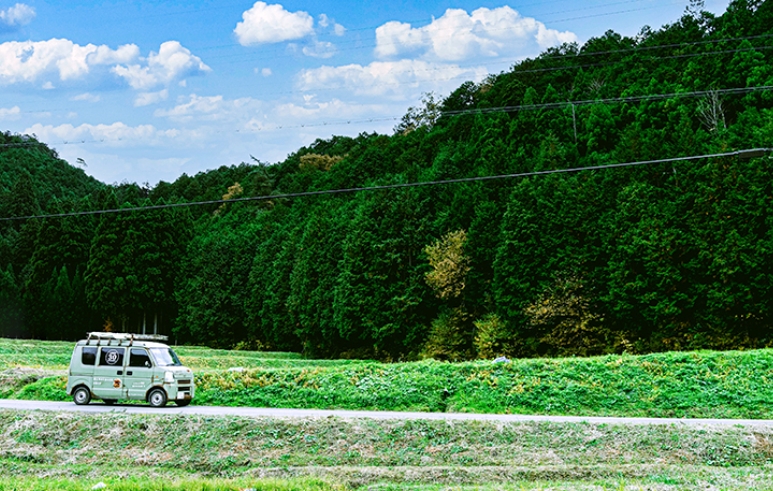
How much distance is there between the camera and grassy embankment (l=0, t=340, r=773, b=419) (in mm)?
20156

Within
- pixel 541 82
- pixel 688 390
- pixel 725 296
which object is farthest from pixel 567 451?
pixel 541 82

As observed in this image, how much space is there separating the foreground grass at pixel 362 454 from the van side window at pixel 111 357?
2.86m

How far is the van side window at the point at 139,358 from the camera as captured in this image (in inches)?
821

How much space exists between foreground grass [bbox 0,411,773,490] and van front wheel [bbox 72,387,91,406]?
2.74m

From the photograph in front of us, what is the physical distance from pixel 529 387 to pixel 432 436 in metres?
5.72

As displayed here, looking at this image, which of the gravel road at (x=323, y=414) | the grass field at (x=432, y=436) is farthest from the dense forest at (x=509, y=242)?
the gravel road at (x=323, y=414)

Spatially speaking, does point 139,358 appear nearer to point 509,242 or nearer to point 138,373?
point 138,373

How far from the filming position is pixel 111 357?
21016 millimetres

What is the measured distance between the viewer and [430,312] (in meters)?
54.0

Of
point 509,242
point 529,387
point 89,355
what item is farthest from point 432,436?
point 509,242

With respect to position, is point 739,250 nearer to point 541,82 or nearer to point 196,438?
point 196,438

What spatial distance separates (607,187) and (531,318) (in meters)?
9.42

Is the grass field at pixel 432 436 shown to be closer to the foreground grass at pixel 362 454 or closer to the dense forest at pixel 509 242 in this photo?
the foreground grass at pixel 362 454

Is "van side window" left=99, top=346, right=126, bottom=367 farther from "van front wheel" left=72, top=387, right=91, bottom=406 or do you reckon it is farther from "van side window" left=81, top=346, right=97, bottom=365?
"van front wheel" left=72, top=387, right=91, bottom=406
